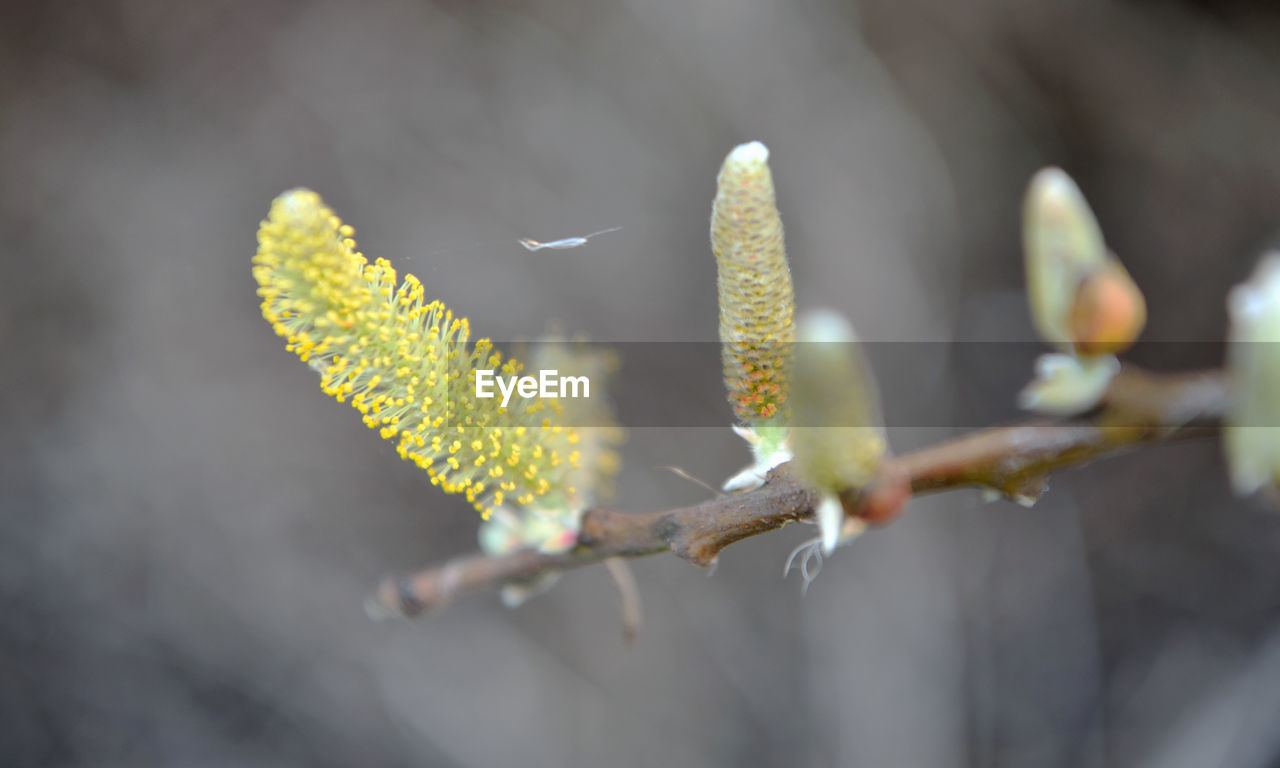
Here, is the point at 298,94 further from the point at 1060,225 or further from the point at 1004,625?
the point at 1004,625

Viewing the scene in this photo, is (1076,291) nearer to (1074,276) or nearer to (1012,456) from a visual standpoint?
(1074,276)

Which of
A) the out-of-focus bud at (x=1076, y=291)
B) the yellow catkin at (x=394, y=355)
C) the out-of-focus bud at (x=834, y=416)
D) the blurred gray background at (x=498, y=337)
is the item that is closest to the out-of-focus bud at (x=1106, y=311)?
the out-of-focus bud at (x=1076, y=291)

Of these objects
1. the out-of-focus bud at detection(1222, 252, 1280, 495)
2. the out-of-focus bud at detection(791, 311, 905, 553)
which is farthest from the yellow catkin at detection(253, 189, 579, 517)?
the out-of-focus bud at detection(1222, 252, 1280, 495)

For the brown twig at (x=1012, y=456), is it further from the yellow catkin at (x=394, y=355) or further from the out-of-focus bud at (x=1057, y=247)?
the yellow catkin at (x=394, y=355)

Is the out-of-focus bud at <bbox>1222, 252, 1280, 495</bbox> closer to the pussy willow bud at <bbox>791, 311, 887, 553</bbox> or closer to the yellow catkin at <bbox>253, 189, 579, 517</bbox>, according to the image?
the pussy willow bud at <bbox>791, 311, 887, 553</bbox>

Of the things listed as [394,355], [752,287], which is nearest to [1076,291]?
[752,287]
